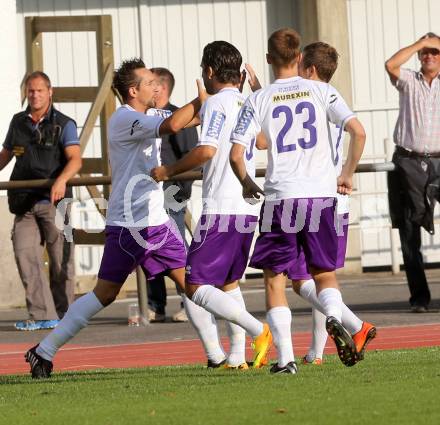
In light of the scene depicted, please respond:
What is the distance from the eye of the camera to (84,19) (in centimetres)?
1616

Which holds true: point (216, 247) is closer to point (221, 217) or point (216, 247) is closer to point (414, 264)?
point (221, 217)

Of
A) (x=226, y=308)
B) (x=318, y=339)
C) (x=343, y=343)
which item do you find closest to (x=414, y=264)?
(x=318, y=339)

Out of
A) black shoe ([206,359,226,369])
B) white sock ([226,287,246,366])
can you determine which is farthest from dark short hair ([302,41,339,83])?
black shoe ([206,359,226,369])

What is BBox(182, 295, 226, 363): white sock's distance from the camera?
9.73 m

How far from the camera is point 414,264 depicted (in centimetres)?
1396

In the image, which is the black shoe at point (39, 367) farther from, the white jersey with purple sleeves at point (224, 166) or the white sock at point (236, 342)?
the white jersey with purple sleeves at point (224, 166)

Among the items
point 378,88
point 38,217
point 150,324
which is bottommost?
point 150,324

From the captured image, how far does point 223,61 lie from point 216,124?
1.31ft

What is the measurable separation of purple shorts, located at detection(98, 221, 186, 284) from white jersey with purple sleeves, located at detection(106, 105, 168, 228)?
59 millimetres

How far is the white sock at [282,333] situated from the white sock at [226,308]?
0.26 metres

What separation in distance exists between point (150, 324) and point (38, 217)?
1.38 m

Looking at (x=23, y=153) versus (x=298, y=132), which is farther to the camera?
(x=23, y=153)

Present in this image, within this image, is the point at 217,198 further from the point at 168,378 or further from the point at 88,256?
the point at 88,256

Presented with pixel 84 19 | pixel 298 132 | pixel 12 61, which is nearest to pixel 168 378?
pixel 298 132
